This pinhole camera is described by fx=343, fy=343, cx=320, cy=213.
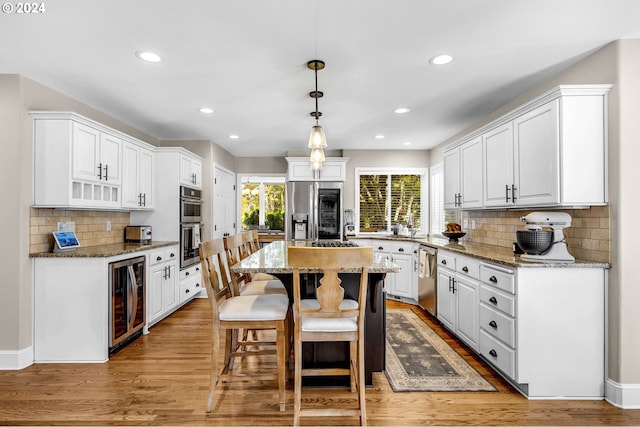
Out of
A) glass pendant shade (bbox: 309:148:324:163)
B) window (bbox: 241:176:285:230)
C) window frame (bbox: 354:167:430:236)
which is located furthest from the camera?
window (bbox: 241:176:285:230)

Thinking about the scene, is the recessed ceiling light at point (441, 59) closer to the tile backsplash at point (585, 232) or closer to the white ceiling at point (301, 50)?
the white ceiling at point (301, 50)

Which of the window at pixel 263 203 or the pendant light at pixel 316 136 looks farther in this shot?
the window at pixel 263 203

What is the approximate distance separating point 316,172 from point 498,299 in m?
3.71

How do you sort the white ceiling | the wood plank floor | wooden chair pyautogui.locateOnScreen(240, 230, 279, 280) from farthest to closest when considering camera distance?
wooden chair pyautogui.locateOnScreen(240, 230, 279, 280)
the wood plank floor
the white ceiling

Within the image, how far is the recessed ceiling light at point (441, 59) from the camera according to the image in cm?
254

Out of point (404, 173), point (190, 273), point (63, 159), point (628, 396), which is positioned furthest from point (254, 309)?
point (404, 173)

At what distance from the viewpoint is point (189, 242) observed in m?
4.68

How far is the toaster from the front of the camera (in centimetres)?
412

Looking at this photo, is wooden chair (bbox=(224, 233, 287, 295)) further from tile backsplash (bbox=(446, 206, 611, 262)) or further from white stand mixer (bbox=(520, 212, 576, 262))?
tile backsplash (bbox=(446, 206, 611, 262))

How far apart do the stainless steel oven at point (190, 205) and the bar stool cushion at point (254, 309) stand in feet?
8.49

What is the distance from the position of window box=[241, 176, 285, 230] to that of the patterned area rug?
390 centimetres

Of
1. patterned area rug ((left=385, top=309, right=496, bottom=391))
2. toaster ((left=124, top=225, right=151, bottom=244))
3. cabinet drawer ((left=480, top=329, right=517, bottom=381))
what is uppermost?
toaster ((left=124, top=225, right=151, bottom=244))

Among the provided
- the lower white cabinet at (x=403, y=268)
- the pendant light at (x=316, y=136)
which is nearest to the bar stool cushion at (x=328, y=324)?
the pendant light at (x=316, y=136)

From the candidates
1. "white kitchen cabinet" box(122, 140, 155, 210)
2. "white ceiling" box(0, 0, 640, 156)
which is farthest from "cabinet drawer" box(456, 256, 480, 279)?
"white kitchen cabinet" box(122, 140, 155, 210)
